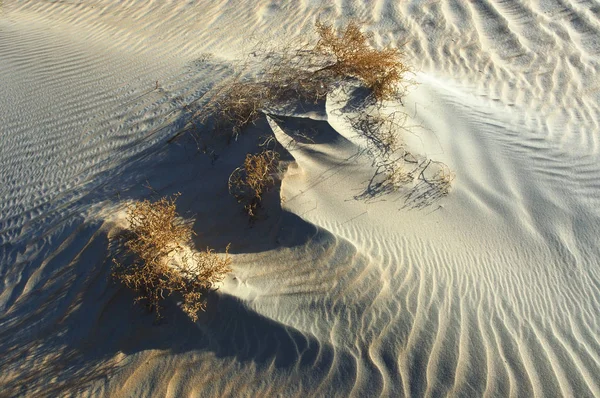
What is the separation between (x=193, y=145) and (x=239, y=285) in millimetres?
1662

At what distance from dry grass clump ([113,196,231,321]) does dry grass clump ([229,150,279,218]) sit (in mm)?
556

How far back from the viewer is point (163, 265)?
10.6 feet

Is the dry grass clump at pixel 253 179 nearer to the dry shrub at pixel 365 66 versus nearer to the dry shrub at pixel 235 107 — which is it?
the dry shrub at pixel 235 107

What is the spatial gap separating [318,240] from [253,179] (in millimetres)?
Result: 742

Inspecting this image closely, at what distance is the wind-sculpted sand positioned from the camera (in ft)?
9.86

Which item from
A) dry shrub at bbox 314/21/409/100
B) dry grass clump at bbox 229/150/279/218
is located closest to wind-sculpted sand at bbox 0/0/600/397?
dry grass clump at bbox 229/150/279/218

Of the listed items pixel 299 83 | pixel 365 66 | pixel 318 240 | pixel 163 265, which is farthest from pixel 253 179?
pixel 365 66

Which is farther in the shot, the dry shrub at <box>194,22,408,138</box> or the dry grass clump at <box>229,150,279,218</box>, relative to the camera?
the dry shrub at <box>194,22,408,138</box>

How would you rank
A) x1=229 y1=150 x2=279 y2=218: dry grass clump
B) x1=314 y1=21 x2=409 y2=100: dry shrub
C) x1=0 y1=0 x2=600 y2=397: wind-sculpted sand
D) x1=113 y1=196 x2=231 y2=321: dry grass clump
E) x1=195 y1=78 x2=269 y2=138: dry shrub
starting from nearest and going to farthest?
x1=0 y1=0 x2=600 y2=397: wind-sculpted sand
x1=113 y1=196 x2=231 y2=321: dry grass clump
x1=229 y1=150 x2=279 y2=218: dry grass clump
x1=195 y1=78 x2=269 y2=138: dry shrub
x1=314 y1=21 x2=409 y2=100: dry shrub

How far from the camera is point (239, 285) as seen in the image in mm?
3350

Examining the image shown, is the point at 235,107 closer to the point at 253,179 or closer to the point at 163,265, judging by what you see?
the point at 253,179

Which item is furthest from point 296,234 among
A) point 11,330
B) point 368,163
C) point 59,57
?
point 59,57

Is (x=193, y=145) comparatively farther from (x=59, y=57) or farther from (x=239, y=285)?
(x=59, y=57)

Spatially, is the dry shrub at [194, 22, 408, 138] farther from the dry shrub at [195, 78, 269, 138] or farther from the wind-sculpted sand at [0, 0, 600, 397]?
the wind-sculpted sand at [0, 0, 600, 397]
